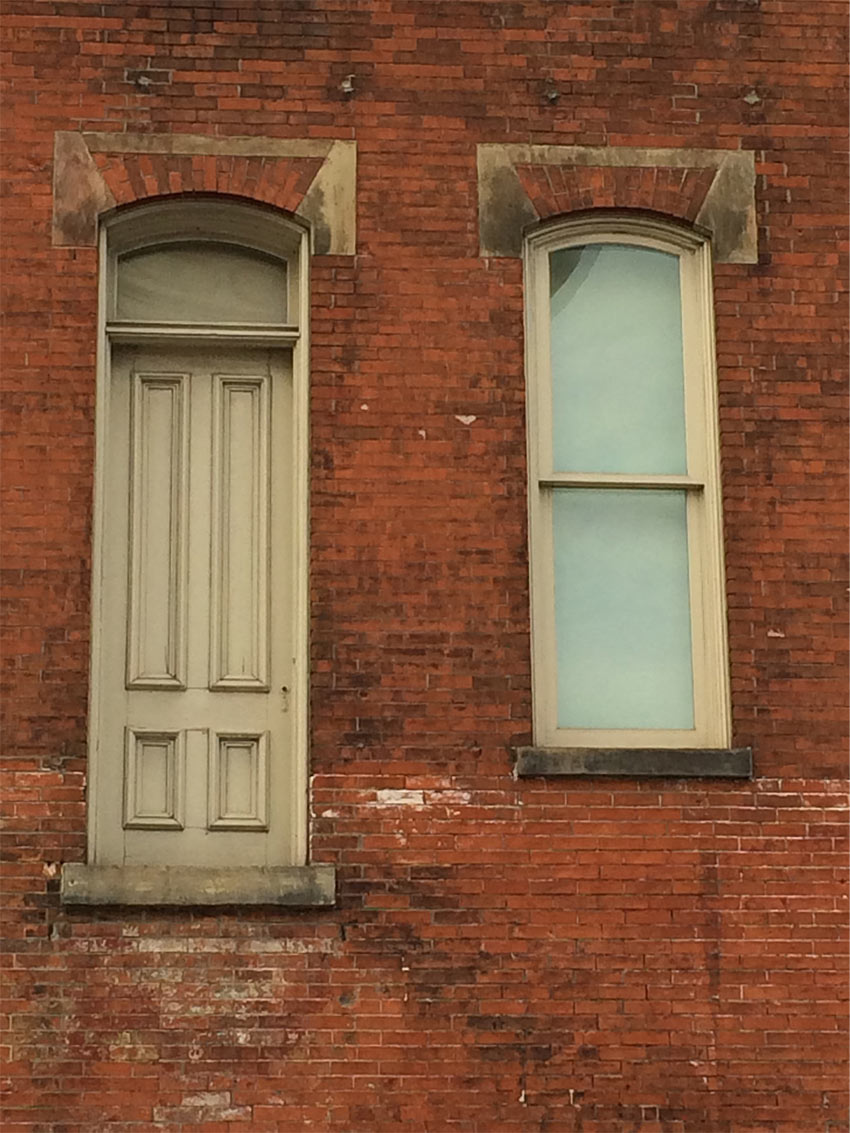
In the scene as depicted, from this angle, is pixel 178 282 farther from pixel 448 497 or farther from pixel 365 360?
pixel 448 497

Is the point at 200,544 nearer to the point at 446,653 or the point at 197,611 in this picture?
the point at 197,611

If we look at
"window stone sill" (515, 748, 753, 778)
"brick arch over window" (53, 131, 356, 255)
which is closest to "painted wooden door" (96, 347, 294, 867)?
"brick arch over window" (53, 131, 356, 255)

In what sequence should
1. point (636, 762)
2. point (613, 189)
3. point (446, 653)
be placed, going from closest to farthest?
point (636, 762) → point (446, 653) → point (613, 189)

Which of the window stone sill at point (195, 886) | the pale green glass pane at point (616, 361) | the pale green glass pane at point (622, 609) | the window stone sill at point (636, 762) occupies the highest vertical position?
the pale green glass pane at point (616, 361)

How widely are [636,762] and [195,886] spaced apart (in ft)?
7.14

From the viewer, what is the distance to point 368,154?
10.6 metres

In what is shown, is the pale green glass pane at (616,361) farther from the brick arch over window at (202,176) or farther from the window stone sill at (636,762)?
the window stone sill at (636,762)

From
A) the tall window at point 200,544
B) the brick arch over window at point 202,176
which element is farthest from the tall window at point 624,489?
the tall window at point 200,544

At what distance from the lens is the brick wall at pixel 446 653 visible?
9.58 metres

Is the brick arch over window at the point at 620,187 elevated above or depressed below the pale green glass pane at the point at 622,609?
above

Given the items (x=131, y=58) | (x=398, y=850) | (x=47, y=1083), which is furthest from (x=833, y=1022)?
(x=131, y=58)

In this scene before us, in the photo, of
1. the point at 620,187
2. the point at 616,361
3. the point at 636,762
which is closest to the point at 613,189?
the point at 620,187

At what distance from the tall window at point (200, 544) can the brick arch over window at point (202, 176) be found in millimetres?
135

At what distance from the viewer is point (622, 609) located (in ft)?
34.3
